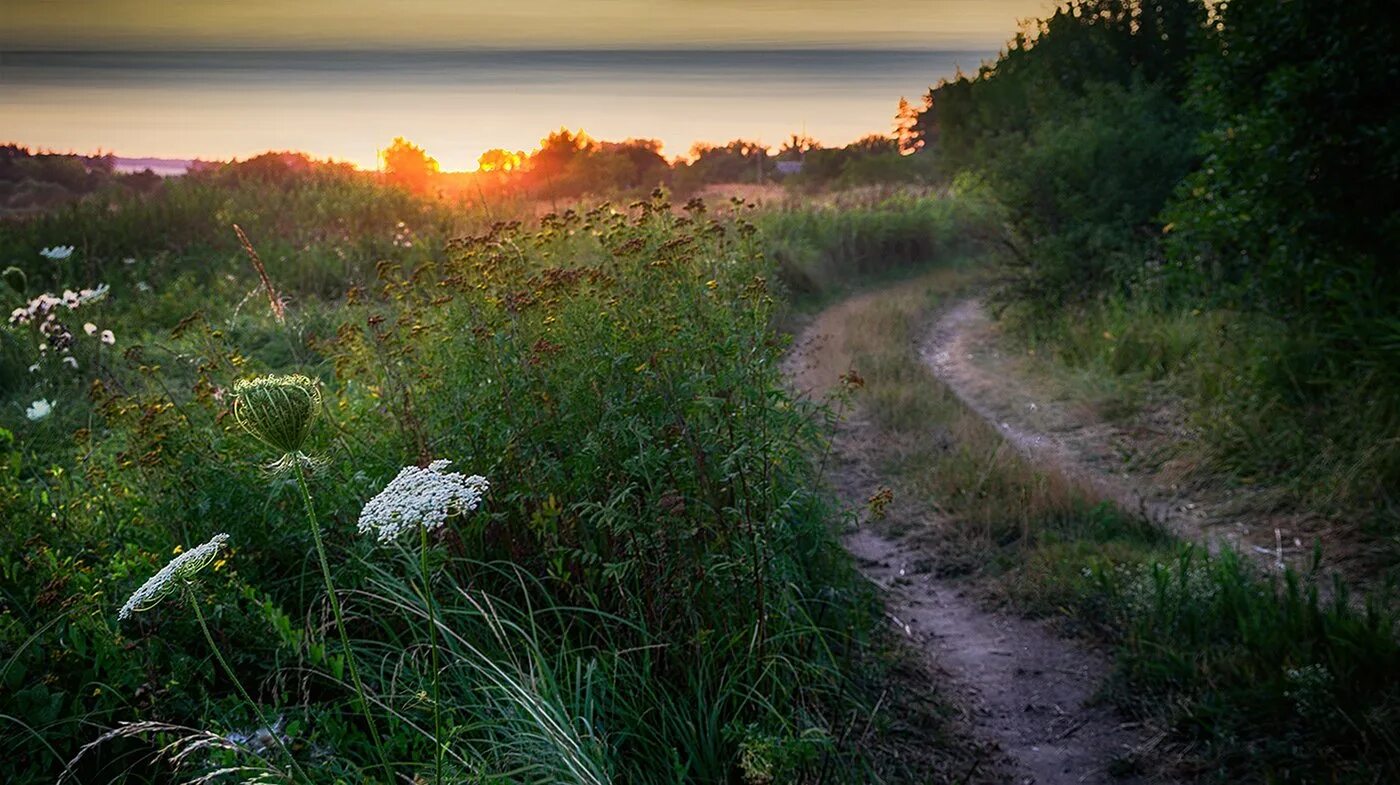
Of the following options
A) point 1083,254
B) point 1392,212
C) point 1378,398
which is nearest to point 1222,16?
point 1392,212

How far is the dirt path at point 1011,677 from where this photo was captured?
385 cm

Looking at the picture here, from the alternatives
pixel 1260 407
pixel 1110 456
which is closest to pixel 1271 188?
pixel 1260 407

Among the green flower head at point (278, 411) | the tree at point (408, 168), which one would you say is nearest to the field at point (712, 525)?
the green flower head at point (278, 411)

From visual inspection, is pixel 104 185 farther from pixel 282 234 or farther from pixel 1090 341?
pixel 1090 341

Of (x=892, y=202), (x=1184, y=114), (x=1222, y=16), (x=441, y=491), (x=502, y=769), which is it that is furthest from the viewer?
(x=892, y=202)

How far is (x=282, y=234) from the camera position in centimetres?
1456

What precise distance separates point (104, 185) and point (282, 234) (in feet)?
9.36

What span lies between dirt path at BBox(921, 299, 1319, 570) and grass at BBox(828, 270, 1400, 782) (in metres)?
0.47

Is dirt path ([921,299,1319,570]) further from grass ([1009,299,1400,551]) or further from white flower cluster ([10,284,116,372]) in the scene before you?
white flower cluster ([10,284,116,372])

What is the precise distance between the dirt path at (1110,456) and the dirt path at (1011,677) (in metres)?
1.21

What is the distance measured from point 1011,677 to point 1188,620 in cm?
82

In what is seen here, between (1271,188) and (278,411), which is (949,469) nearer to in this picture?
(1271,188)

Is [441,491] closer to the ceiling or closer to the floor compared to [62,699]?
closer to the ceiling

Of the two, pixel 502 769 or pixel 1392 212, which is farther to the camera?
pixel 1392 212
